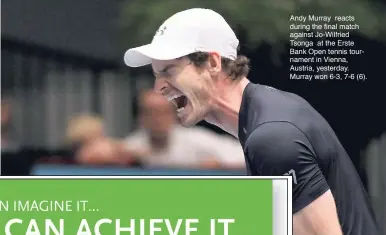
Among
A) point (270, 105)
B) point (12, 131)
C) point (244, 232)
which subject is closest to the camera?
point (244, 232)

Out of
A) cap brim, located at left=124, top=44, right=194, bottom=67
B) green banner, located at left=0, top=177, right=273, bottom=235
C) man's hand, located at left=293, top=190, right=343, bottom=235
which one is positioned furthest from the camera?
cap brim, located at left=124, top=44, right=194, bottom=67

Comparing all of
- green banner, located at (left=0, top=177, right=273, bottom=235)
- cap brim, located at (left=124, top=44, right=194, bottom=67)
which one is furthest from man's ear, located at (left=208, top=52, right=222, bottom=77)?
green banner, located at (left=0, top=177, right=273, bottom=235)

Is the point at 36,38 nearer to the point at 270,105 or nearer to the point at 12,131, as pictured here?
the point at 12,131

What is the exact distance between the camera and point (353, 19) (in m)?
4.12

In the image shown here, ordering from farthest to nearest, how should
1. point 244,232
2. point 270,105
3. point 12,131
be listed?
1. point 12,131
2. point 270,105
3. point 244,232

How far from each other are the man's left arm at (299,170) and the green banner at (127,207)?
1.03 meters

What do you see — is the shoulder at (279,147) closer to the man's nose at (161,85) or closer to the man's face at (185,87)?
the man's face at (185,87)

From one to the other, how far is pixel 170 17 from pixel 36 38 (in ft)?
2.41

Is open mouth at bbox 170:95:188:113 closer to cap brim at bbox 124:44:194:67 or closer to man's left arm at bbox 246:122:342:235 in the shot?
cap brim at bbox 124:44:194:67

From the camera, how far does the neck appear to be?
4.05m

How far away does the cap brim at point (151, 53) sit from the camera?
4023mm

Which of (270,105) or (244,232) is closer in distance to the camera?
(244,232)

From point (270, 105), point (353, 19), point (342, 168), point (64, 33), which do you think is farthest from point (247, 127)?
point (64, 33)

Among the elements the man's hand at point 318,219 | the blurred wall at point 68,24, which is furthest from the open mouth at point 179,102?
the man's hand at point 318,219
